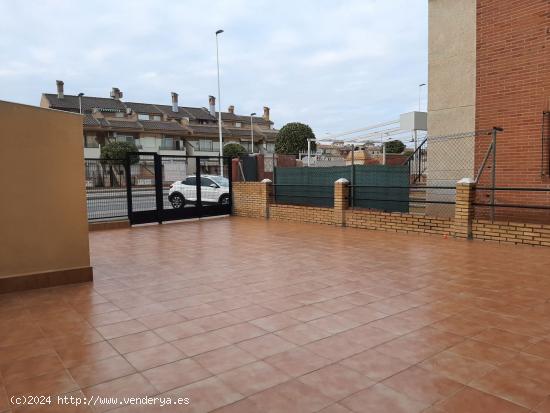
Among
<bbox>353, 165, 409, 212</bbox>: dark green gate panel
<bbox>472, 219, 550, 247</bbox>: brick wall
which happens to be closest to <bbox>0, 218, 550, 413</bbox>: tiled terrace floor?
<bbox>472, 219, 550, 247</bbox>: brick wall

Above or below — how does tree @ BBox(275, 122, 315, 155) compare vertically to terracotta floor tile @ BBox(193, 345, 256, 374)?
above

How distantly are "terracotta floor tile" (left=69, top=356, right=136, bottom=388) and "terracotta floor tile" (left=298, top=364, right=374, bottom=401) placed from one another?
1246 millimetres

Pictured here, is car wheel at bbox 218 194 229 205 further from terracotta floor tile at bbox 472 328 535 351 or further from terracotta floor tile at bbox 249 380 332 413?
terracotta floor tile at bbox 249 380 332 413

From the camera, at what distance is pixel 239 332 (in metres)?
3.80

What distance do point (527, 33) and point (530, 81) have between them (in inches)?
36.2

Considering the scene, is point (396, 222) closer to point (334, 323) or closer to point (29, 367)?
point (334, 323)

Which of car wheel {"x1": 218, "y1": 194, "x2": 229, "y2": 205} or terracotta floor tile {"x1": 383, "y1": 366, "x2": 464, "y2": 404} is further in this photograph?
car wheel {"x1": 218, "y1": 194, "x2": 229, "y2": 205}

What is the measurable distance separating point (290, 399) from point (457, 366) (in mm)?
1243

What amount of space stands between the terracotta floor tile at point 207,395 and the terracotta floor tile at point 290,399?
150mm

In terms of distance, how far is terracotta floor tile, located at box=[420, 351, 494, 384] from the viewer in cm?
291

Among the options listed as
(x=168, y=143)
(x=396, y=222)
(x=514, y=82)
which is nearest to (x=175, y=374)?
(x=396, y=222)

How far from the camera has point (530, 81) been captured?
8.57 m

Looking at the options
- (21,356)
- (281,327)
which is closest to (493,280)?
(281,327)

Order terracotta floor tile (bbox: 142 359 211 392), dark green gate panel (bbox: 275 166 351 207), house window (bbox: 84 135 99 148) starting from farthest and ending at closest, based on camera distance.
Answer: house window (bbox: 84 135 99 148)
dark green gate panel (bbox: 275 166 351 207)
terracotta floor tile (bbox: 142 359 211 392)
